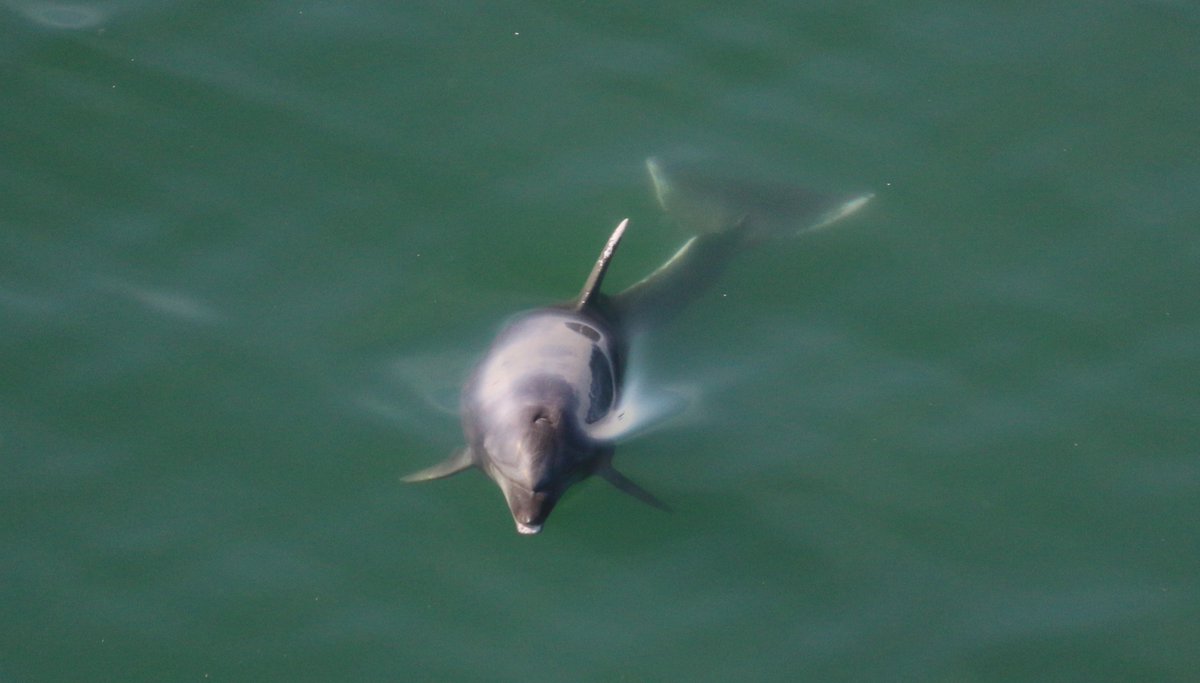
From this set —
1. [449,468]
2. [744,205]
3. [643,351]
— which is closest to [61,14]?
[449,468]

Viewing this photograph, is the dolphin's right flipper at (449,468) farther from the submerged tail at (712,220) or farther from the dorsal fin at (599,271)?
the submerged tail at (712,220)

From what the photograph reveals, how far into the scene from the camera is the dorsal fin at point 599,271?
7.50m

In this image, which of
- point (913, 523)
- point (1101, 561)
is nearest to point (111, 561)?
point (913, 523)

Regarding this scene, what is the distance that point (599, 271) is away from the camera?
754 cm

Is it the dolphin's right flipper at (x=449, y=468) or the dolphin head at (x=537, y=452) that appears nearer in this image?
the dolphin head at (x=537, y=452)

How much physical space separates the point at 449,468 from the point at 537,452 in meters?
0.74

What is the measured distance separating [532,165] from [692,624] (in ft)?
11.7

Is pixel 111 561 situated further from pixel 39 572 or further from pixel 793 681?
pixel 793 681

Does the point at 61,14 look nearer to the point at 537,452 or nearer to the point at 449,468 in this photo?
the point at 449,468

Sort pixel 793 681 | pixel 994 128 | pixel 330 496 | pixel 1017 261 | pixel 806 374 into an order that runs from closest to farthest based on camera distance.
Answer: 1. pixel 793 681
2. pixel 330 496
3. pixel 806 374
4. pixel 1017 261
5. pixel 994 128

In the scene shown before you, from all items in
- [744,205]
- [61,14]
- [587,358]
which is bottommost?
[587,358]

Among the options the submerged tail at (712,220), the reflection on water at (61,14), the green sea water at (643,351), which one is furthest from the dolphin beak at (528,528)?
the reflection on water at (61,14)

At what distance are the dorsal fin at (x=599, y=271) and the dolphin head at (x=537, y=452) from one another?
2.65 feet

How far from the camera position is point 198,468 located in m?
7.41
